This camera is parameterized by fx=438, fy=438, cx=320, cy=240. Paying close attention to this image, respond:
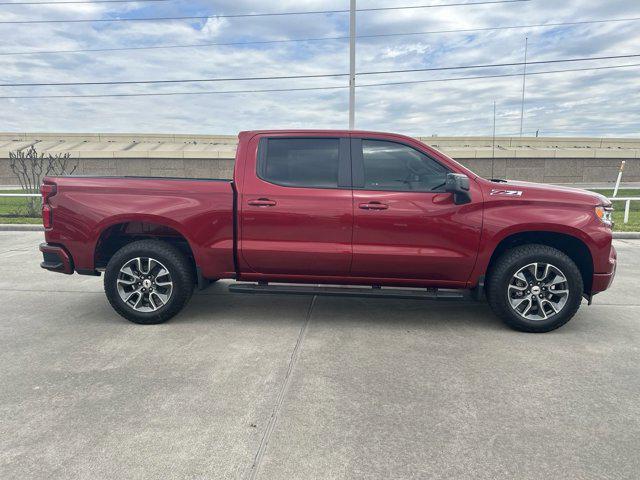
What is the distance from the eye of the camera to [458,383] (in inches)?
131

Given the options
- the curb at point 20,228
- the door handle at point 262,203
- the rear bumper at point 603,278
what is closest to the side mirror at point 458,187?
the rear bumper at point 603,278

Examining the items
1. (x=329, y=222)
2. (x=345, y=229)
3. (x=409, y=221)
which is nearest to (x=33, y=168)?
(x=329, y=222)

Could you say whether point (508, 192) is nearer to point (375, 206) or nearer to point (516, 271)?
point (516, 271)

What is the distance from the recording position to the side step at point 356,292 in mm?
4345

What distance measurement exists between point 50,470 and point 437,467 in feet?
6.83

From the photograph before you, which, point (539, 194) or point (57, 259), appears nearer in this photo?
point (539, 194)

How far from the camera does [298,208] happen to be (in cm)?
432

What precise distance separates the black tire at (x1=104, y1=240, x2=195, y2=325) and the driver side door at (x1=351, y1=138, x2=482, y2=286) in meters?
1.77

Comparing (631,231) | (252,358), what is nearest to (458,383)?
(252,358)

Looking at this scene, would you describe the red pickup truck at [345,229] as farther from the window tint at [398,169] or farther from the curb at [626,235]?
the curb at [626,235]

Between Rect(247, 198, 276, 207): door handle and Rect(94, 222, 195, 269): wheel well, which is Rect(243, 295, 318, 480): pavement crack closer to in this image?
Rect(247, 198, 276, 207): door handle

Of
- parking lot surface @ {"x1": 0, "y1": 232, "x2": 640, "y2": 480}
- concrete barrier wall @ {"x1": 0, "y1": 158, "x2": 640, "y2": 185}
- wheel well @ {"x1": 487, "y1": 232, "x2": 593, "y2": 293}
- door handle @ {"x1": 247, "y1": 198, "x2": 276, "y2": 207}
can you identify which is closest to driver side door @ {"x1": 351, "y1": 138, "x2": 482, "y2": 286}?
wheel well @ {"x1": 487, "y1": 232, "x2": 593, "y2": 293}

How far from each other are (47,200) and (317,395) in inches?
137

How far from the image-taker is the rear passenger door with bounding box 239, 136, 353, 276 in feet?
14.2
